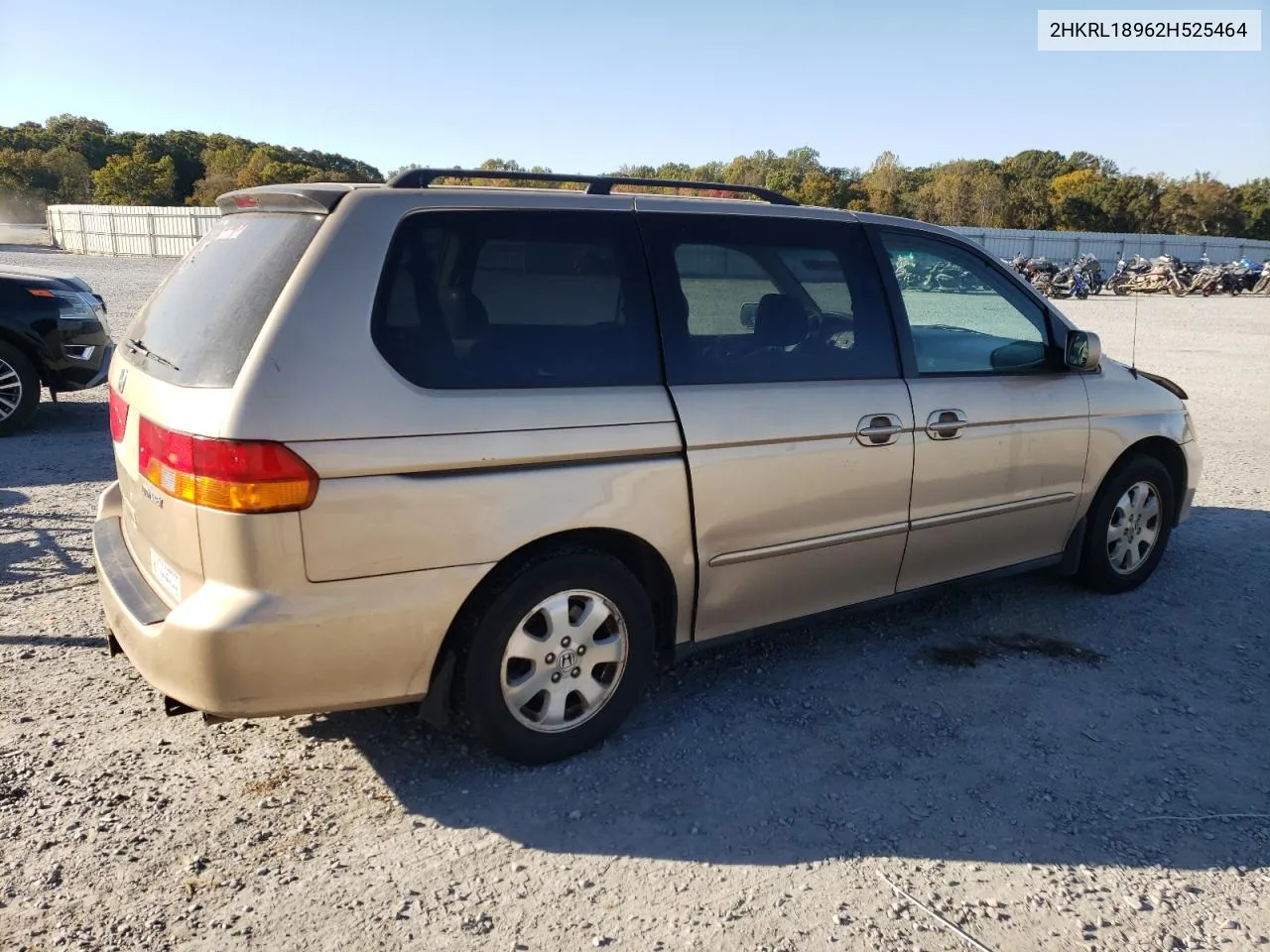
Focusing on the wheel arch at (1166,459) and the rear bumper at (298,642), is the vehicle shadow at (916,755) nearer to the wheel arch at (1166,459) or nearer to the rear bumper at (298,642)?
the rear bumper at (298,642)

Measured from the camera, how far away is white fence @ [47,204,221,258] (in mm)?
41938

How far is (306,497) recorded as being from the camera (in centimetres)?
269

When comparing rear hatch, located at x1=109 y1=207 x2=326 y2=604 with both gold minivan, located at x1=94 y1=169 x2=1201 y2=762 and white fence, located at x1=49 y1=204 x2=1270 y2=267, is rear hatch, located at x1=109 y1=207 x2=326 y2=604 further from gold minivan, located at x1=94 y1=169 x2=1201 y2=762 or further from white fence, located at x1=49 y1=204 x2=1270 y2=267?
white fence, located at x1=49 y1=204 x2=1270 y2=267

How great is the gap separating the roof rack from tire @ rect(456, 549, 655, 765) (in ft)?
4.31

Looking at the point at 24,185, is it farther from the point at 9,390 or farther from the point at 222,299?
the point at 222,299

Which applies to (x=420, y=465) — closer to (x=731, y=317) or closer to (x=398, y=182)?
(x=398, y=182)

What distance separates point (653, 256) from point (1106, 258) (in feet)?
170

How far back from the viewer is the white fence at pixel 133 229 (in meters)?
41.9

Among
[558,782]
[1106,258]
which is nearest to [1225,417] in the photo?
[558,782]

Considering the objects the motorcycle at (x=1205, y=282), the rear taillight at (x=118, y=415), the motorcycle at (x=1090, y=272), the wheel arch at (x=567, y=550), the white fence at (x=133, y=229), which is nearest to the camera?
the wheel arch at (x=567, y=550)

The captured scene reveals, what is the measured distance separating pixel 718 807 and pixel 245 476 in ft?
5.77

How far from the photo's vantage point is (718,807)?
3.13m

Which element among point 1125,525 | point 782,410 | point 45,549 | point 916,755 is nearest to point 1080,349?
point 1125,525

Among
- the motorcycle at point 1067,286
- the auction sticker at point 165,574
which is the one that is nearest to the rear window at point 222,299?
the auction sticker at point 165,574
